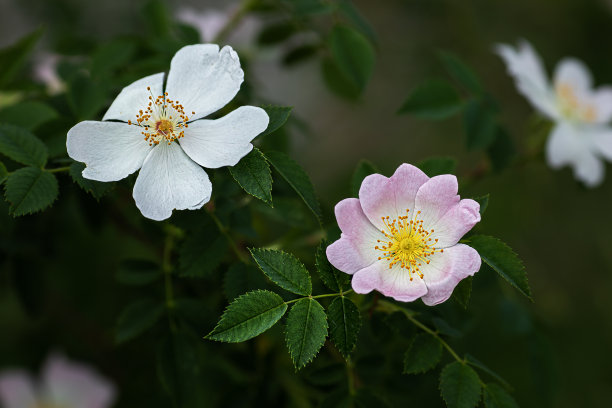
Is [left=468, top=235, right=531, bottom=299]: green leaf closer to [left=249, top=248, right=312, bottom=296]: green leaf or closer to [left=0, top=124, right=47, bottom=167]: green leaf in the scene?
[left=249, top=248, right=312, bottom=296]: green leaf

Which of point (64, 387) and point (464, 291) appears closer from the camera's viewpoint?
point (464, 291)

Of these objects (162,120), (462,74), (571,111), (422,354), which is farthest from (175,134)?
(571,111)

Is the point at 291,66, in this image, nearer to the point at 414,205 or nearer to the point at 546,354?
the point at 414,205

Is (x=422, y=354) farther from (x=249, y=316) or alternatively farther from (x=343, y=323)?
(x=249, y=316)

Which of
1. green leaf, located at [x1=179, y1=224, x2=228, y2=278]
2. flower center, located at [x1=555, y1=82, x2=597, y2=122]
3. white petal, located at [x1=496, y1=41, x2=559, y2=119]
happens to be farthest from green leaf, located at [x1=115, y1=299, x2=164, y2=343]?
flower center, located at [x1=555, y1=82, x2=597, y2=122]

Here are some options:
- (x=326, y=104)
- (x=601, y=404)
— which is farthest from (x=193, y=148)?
(x=326, y=104)

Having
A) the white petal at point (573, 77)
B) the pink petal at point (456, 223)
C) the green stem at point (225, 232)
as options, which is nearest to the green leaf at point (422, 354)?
the pink petal at point (456, 223)
